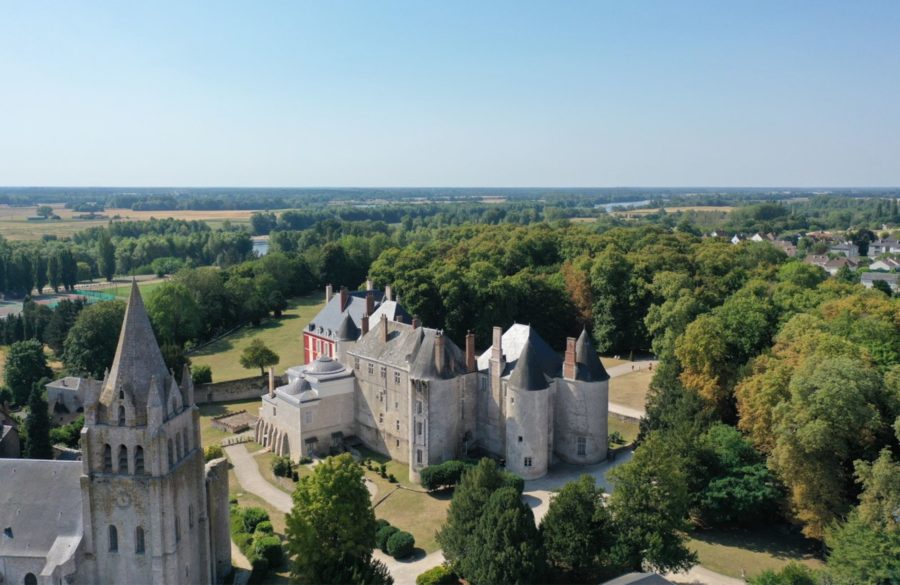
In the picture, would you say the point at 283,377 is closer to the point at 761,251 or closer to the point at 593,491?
the point at 593,491

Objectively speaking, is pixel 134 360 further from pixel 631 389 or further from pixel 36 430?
pixel 631 389

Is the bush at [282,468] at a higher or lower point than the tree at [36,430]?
lower

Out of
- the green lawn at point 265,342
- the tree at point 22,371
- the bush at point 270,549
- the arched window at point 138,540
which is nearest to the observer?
the arched window at point 138,540

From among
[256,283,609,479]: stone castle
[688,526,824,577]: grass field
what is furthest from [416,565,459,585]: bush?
[688,526,824,577]: grass field

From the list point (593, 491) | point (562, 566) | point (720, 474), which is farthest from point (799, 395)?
point (562, 566)

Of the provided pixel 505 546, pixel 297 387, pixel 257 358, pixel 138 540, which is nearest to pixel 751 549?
pixel 505 546

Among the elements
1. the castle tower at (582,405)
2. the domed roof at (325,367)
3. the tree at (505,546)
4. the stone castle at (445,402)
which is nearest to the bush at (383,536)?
the tree at (505,546)

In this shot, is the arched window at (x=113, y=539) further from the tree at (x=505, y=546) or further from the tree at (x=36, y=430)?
the tree at (x=36, y=430)
